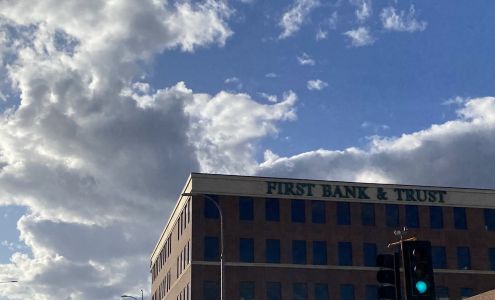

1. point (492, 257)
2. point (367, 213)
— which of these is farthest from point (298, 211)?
point (492, 257)

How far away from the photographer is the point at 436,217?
7762 centimetres

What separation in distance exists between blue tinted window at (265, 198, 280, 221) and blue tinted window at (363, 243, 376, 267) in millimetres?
8977

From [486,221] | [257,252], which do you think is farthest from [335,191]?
[486,221]

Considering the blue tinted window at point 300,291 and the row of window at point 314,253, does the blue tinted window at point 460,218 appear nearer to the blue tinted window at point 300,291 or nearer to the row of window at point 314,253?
the row of window at point 314,253

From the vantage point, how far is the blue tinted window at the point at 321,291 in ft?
239

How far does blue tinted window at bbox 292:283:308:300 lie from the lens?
2849 inches

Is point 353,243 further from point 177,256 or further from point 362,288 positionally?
point 177,256

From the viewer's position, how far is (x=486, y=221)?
79000 mm

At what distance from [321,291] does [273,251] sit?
228 inches

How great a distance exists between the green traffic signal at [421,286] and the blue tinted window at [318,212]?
62.5m

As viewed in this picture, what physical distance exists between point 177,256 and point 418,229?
24429 mm

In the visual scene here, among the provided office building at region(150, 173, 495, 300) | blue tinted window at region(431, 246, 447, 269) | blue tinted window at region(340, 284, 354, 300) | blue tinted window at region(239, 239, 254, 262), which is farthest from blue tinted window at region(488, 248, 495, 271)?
blue tinted window at region(239, 239, 254, 262)

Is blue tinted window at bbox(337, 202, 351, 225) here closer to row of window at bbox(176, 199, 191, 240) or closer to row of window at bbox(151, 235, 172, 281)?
row of window at bbox(176, 199, 191, 240)

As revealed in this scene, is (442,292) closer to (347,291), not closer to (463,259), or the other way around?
(463,259)
